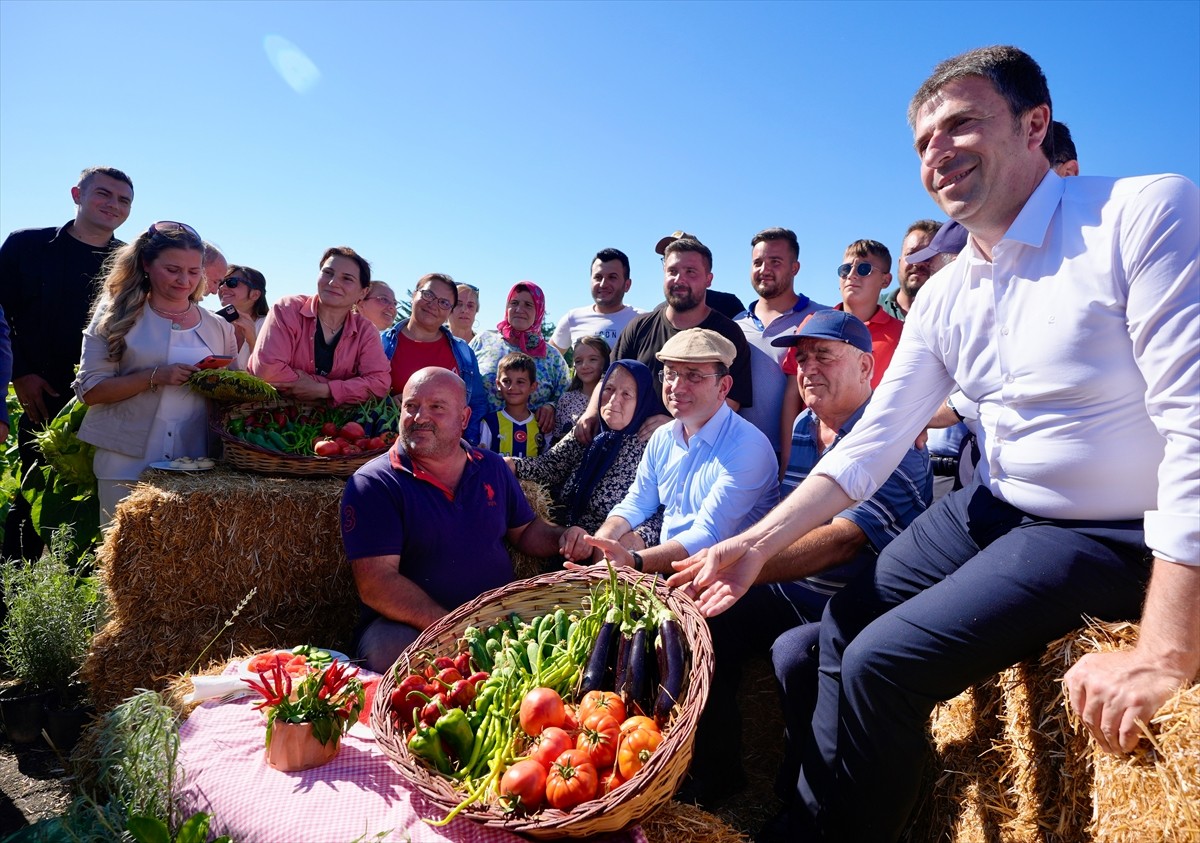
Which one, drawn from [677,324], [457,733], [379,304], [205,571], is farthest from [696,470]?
[379,304]

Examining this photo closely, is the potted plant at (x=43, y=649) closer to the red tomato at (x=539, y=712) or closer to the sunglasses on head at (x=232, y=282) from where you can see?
the sunglasses on head at (x=232, y=282)

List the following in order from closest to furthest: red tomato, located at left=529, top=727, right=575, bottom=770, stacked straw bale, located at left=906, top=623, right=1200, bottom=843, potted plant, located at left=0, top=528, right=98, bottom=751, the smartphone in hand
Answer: stacked straw bale, located at left=906, top=623, right=1200, bottom=843
red tomato, located at left=529, top=727, right=575, bottom=770
potted plant, located at left=0, top=528, right=98, bottom=751
the smartphone in hand

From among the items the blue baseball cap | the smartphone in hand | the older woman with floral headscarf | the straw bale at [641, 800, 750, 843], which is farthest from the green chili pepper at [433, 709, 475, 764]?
the older woman with floral headscarf

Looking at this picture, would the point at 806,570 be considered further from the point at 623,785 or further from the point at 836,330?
the point at 623,785

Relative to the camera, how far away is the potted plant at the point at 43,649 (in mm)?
4039

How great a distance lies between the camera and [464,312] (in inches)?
313

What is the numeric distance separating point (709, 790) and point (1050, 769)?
1.70 m

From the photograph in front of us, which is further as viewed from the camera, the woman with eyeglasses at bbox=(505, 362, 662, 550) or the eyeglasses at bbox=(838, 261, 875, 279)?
the eyeglasses at bbox=(838, 261, 875, 279)

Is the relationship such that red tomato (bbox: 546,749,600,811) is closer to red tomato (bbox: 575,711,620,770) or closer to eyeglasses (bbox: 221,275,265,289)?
red tomato (bbox: 575,711,620,770)

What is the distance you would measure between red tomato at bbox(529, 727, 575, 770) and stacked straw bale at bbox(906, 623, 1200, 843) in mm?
Result: 1457

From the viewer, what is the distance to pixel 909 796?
2.33 meters

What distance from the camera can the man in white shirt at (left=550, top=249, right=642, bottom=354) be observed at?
24.2 feet

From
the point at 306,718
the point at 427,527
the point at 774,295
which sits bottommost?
the point at 306,718

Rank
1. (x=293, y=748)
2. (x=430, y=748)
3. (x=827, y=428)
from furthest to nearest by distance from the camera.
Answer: (x=827, y=428) < (x=293, y=748) < (x=430, y=748)
